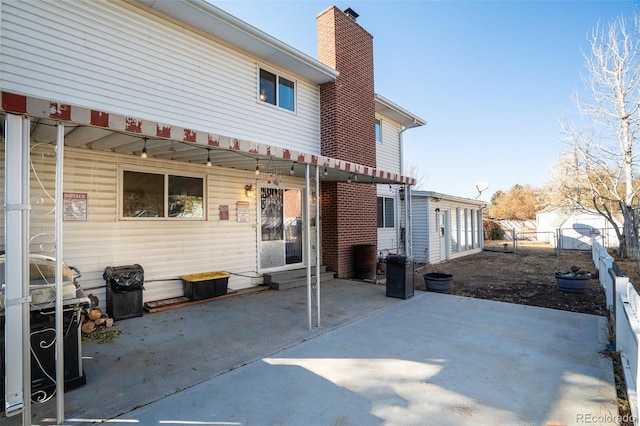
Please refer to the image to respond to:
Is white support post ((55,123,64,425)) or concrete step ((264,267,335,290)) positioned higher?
white support post ((55,123,64,425))

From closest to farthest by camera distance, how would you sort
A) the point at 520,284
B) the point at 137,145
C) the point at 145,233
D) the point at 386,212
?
the point at 137,145, the point at 145,233, the point at 520,284, the point at 386,212

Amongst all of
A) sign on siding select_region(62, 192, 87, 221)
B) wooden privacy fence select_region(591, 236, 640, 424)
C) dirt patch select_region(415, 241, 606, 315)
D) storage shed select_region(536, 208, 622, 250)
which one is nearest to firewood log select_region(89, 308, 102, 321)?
sign on siding select_region(62, 192, 87, 221)

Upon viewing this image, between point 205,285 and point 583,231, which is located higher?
point 583,231

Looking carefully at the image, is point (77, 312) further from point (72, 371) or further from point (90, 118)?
point (90, 118)

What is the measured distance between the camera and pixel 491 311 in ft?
19.2

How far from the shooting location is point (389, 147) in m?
12.1

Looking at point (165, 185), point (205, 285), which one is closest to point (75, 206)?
point (165, 185)

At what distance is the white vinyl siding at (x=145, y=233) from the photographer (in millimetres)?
5074

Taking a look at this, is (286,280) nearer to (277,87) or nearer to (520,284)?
(277,87)

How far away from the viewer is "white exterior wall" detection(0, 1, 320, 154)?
468cm

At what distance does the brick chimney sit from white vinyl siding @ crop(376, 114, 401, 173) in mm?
1471

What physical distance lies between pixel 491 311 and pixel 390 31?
10.1m

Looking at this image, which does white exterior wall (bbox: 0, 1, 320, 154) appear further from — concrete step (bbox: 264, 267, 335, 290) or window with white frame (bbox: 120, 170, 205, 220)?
concrete step (bbox: 264, 267, 335, 290)

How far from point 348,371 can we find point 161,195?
4888mm
